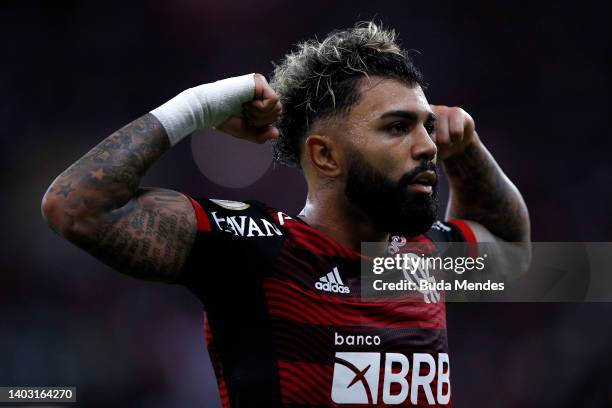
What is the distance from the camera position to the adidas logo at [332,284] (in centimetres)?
272

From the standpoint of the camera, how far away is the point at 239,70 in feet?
30.9

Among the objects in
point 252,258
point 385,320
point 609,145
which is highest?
point 609,145

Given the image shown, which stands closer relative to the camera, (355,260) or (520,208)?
(355,260)

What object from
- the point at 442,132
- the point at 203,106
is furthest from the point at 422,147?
the point at 203,106

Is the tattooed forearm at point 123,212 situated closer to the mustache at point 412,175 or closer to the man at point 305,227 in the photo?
the man at point 305,227

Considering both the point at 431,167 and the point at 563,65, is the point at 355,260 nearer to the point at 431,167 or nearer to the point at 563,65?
the point at 431,167

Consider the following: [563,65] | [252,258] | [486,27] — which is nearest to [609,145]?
[563,65]

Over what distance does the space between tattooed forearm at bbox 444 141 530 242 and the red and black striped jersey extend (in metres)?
0.98

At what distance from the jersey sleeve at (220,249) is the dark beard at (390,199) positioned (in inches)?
16.8

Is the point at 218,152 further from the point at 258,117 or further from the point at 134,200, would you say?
the point at 134,200

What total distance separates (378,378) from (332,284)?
0.39 m

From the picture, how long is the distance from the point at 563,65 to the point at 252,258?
768 cm

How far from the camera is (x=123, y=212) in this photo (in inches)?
96.0

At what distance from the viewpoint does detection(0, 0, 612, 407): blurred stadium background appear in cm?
839
